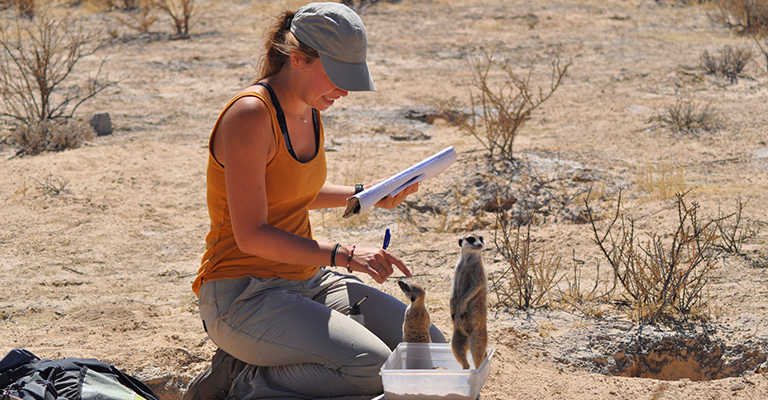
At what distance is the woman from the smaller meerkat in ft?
0.26

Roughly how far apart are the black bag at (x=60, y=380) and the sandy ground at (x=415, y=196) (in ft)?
3.04

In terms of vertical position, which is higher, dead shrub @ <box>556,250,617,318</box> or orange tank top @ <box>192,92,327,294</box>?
orange tank top @ <box>192,92,327,294</box>

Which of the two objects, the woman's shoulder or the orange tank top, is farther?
the orange tank top

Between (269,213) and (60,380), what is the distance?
38.7 inches

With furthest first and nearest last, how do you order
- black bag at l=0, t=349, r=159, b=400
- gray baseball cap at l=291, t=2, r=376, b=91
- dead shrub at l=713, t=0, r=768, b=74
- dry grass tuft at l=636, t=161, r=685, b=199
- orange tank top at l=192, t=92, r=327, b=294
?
dead shrub at l=713, t=0, r=768, b=74, dry grass tuft at l=636, t=161, r=685, b=199, orange tank top at l=192, t=92, r=327, b=294, gray baseball cap at l=291, t=2, r=376, b=91, black bag at l=0, t=349, r=159, b=400

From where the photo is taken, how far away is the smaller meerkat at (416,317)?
263cm

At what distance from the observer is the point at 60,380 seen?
250 centimetres

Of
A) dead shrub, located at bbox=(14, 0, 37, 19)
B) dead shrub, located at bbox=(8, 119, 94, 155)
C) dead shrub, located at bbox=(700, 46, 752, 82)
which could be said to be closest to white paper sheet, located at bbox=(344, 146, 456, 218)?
dead shrub, located at bbox=(8, 119, 94, 155)

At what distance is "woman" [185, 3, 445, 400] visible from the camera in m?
2.72

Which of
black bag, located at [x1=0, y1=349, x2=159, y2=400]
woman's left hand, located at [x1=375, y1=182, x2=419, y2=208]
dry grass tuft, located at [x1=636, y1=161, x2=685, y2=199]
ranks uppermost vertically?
woman's left hand, located at [x1=375, y1=182, x2=419, y2=208]

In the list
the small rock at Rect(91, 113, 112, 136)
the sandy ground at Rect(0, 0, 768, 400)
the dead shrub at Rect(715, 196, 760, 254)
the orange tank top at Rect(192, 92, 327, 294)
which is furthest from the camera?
the small rock at Rect(91, 113, 112, 136)

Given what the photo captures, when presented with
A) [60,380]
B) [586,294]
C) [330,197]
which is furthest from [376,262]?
[586,294]

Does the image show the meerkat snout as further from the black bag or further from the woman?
the black bag

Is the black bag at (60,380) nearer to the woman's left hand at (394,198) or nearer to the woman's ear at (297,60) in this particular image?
the woman's left hand at (394,198)
